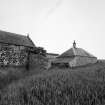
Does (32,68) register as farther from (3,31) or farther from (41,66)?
(3,31)

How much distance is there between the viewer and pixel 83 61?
85.6 ft

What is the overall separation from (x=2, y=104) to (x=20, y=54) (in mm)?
11810

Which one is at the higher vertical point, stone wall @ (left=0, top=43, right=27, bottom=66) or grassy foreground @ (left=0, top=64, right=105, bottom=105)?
stone wall @ (left=0, top=43, right=27, bottom=66)

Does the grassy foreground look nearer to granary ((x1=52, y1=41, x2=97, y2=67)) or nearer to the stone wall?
the stone wall

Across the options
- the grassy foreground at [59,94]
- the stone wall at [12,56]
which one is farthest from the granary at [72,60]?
the grassy foreground at [59,94]

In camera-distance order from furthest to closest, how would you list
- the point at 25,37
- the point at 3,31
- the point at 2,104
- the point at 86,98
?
1. the point at 25,37
2. the point at 3,31
3. the point at 2,104
4. the point at 86,98

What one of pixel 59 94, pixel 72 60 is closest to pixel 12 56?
pixel 59 94

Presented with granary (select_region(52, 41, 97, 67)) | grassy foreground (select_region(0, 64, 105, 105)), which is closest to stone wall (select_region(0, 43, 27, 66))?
grassy foreground (select_region(0, 64, 105, 105))

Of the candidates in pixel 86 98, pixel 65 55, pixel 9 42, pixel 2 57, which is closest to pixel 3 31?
pixel 9 42

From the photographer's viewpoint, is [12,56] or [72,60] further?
[72,60]

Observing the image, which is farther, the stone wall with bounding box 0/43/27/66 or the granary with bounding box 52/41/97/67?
the granary with bounding box 52/41/97/67

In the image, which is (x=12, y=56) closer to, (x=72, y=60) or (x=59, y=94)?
(x=59, y=94)

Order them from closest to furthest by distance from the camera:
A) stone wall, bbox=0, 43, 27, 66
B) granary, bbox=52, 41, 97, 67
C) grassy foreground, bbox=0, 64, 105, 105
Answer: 1. grassy foreground, bbox=0, 64, 105, 105
2. stone wall, bbox=0, 43, 27, 66
3. granary, bbox=52, 41, 97, 67

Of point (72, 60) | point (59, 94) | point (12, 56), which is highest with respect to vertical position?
point (12, 56)
